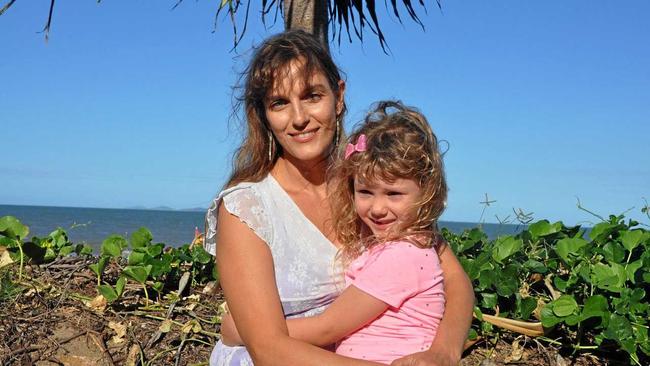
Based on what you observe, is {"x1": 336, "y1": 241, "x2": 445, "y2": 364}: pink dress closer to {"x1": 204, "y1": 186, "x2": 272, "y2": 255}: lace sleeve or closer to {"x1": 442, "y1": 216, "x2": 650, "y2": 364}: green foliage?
{"x1": 204, "y1": 186, "x2": 272, "y2": 255}: lace sleeve

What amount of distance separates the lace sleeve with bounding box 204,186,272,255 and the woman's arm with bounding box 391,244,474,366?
0.52 meters

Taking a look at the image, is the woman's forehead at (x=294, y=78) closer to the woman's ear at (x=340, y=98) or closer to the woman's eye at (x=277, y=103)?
the woman's eye at (x=277, y=103)

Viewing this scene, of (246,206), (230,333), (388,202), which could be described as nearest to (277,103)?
(246,206)

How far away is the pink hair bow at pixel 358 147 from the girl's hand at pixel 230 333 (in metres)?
0.60

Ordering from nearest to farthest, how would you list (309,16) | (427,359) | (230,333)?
(427,359) < (230,333) < (309,16)

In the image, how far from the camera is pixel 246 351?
202cm

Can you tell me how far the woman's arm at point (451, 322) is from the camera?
72.1 inches

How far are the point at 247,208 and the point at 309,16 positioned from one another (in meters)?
2.37

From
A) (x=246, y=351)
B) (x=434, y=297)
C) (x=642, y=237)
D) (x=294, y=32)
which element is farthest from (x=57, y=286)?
(x=642, y=237)

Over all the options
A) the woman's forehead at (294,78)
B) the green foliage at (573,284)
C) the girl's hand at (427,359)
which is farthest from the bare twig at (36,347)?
the green foliage at (573,284)

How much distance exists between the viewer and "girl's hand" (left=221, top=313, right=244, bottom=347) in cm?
204

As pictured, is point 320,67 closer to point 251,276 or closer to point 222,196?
point 222,196

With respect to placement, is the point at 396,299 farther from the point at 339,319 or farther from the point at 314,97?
the point at 314,97

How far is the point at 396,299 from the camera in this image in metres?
1.88
